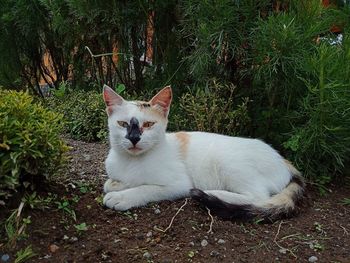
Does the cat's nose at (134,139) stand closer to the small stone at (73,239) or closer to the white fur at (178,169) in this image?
the white fur at (178,169)

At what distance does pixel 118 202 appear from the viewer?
264 cm

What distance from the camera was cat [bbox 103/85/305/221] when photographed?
2.66 metres

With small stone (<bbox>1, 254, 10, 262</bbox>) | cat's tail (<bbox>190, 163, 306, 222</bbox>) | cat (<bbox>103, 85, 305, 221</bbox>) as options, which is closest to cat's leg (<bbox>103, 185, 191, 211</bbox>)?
cat (<bbox>103, 85, 305, 221</bbox>)

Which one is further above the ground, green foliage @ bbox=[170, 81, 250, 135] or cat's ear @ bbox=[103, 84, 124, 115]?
cat's ear @ bbox=[103, 84, 124, 115]

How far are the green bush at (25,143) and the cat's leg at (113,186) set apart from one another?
1.10ft

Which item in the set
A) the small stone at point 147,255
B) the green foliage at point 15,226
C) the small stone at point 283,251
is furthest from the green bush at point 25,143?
the small stone at point 283,251

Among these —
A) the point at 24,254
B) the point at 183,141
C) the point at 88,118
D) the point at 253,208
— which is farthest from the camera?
the point at 88,118

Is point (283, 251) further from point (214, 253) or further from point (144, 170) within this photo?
point (144, 170)

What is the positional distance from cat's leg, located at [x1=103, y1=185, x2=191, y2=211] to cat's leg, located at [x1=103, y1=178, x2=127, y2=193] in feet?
0.23

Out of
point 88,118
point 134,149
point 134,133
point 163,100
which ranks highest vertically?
point 163,100

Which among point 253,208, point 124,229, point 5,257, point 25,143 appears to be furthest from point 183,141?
point 5,257

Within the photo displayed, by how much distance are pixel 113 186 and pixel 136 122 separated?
427mm

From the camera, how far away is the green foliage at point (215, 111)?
3.59m

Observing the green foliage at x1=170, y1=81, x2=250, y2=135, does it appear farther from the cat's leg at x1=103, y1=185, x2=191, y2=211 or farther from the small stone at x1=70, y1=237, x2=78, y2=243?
the small stone at x1=70, y1=237, x2=78, y2=243
